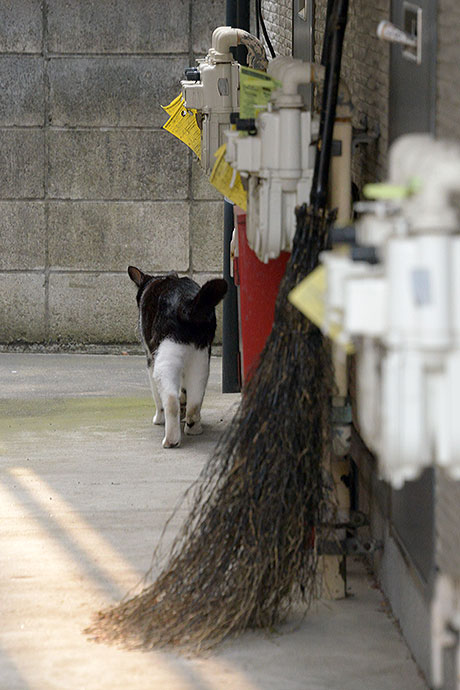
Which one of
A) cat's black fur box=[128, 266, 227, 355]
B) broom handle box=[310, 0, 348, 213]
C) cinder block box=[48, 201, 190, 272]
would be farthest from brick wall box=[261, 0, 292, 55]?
broom handle box=[310, 0, 348, 213]

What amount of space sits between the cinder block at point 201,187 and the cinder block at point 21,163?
0.94 metres

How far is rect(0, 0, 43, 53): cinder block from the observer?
296 inches

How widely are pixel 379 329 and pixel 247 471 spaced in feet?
5.22

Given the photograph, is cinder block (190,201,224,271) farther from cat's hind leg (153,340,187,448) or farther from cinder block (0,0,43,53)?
cat's hind leg (153,340,187,448)

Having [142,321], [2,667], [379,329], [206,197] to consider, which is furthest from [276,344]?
[206,197]

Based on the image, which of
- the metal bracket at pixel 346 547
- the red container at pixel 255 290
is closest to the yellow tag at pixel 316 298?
the metal bracket at pixel 346 547

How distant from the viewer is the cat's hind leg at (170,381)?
18.2 feet

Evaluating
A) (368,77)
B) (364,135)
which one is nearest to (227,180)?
(364,135)

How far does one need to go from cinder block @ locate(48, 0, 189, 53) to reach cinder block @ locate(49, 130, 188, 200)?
51 centimetres

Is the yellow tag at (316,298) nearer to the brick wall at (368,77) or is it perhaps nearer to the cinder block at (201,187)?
the brick wall at (368,77)

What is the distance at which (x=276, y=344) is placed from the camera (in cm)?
337

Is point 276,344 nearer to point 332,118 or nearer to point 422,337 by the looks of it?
point 332,118

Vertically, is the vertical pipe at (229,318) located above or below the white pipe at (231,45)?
below

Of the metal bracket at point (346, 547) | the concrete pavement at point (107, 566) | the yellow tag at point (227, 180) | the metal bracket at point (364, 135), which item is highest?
the metal bracket at point (364, 135)
